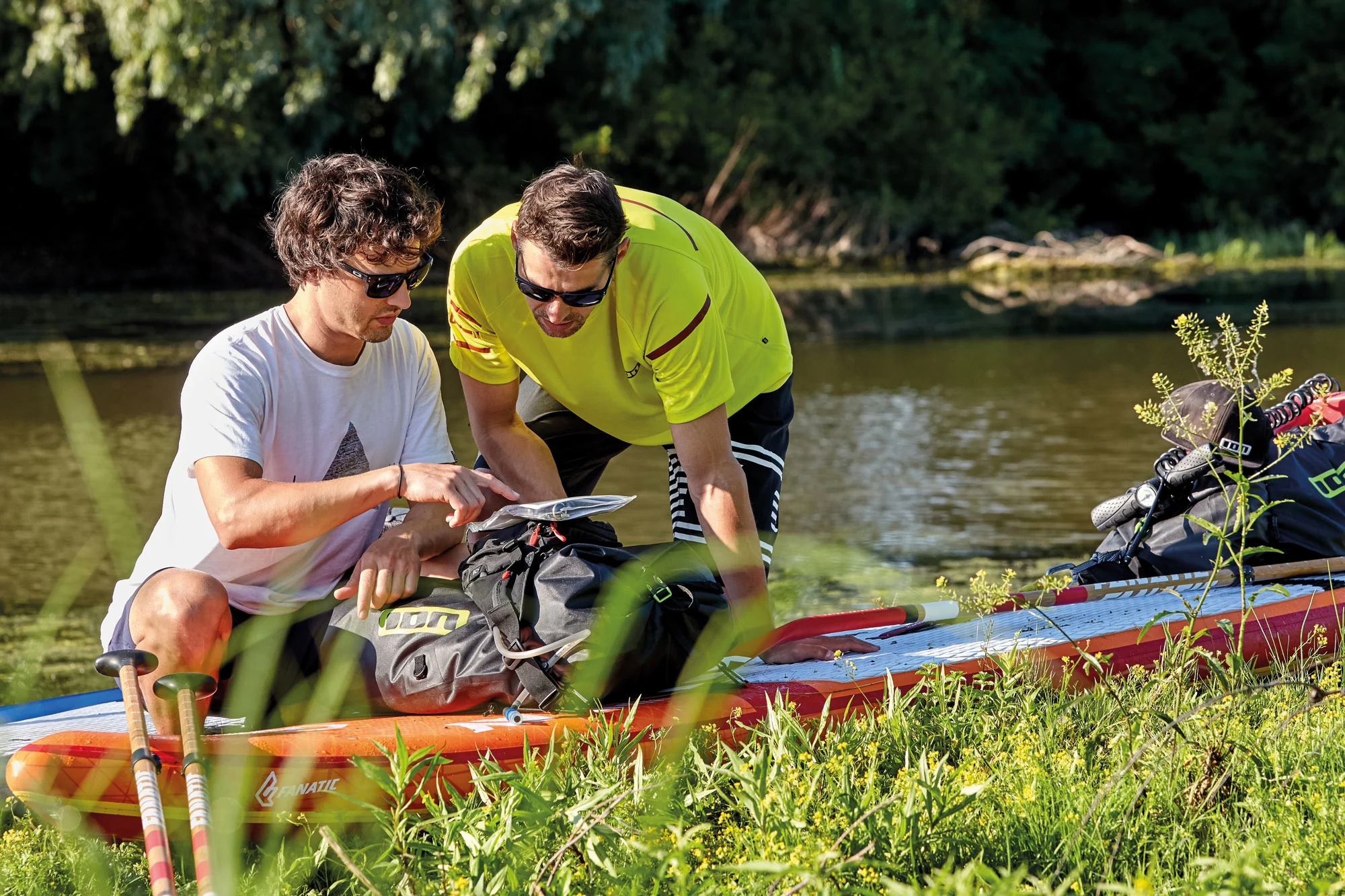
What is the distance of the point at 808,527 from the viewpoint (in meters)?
6.84

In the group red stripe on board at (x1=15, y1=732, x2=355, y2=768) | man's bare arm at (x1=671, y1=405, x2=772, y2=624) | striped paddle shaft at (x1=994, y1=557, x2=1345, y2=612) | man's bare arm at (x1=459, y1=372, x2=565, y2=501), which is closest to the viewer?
red stripe on board at (x1=15, y1=732, x2=355, y2=768)

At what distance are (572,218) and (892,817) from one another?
1381mm

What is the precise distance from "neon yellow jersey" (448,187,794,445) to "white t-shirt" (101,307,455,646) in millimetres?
228

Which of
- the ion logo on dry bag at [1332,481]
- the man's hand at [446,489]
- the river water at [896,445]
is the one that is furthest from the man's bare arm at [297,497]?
the ion logo on dry bag at [1332,481]

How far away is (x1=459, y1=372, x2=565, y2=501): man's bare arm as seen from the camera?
11.8 feet

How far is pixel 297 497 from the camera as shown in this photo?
2.83m

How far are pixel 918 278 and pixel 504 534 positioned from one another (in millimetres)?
19482

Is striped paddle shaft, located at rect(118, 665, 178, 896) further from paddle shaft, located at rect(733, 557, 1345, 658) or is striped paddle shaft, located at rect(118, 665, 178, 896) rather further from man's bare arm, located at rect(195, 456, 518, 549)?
paddle shaft, located at rect(733, 557, 1345, 658)

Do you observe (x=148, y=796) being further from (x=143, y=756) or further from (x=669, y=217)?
(x=669, y=217)

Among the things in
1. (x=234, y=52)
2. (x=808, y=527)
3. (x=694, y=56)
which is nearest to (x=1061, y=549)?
(x=808, y=527)

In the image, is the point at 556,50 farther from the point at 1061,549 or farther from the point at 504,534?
the point at 504,534

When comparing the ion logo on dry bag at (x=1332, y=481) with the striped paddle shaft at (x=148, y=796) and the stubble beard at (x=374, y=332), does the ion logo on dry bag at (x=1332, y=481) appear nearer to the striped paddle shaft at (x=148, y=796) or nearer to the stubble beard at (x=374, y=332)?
the stubble beard at (x=374, y=332)

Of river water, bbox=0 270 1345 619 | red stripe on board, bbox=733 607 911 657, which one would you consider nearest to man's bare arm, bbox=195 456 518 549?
red stripe on board, bbox=733 607 911 657

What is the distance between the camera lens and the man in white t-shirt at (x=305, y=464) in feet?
9.33
